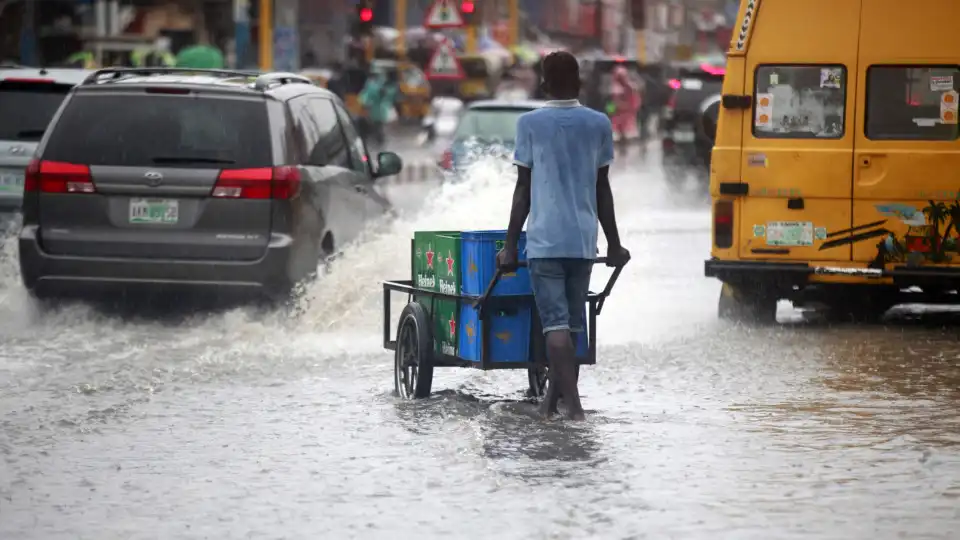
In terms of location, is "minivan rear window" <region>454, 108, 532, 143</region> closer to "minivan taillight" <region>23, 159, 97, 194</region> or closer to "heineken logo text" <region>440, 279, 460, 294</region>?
"minivan taillight" <region>23, 159, 97, 194</region>

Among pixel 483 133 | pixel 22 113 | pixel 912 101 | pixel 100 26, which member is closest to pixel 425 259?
pixel 912 101

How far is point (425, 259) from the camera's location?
34.3 ft

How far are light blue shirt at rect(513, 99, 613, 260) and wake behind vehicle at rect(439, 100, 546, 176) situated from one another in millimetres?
14030

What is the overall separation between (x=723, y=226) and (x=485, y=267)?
14.8ft

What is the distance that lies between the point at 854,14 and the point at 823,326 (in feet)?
6.89

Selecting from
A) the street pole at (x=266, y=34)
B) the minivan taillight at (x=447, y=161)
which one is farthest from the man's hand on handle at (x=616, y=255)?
the street pole at (x=266, y=34)

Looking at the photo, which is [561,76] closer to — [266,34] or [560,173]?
[560,173]

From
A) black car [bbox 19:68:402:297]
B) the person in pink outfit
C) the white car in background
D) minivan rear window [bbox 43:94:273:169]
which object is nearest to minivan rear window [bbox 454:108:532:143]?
black car [bbox 19:68:402:297]

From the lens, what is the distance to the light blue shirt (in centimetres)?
942

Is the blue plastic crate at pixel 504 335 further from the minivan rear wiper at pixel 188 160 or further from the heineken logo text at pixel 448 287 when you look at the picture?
the minivan rear wiper at pixel 188 160

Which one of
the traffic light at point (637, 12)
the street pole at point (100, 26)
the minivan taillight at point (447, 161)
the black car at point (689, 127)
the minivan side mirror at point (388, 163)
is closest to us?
the minivan side mirror at point (388, 163)

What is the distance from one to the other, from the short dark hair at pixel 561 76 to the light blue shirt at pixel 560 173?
3.2 inches

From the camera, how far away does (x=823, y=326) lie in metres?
14.3

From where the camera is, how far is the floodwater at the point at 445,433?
7328 mm
